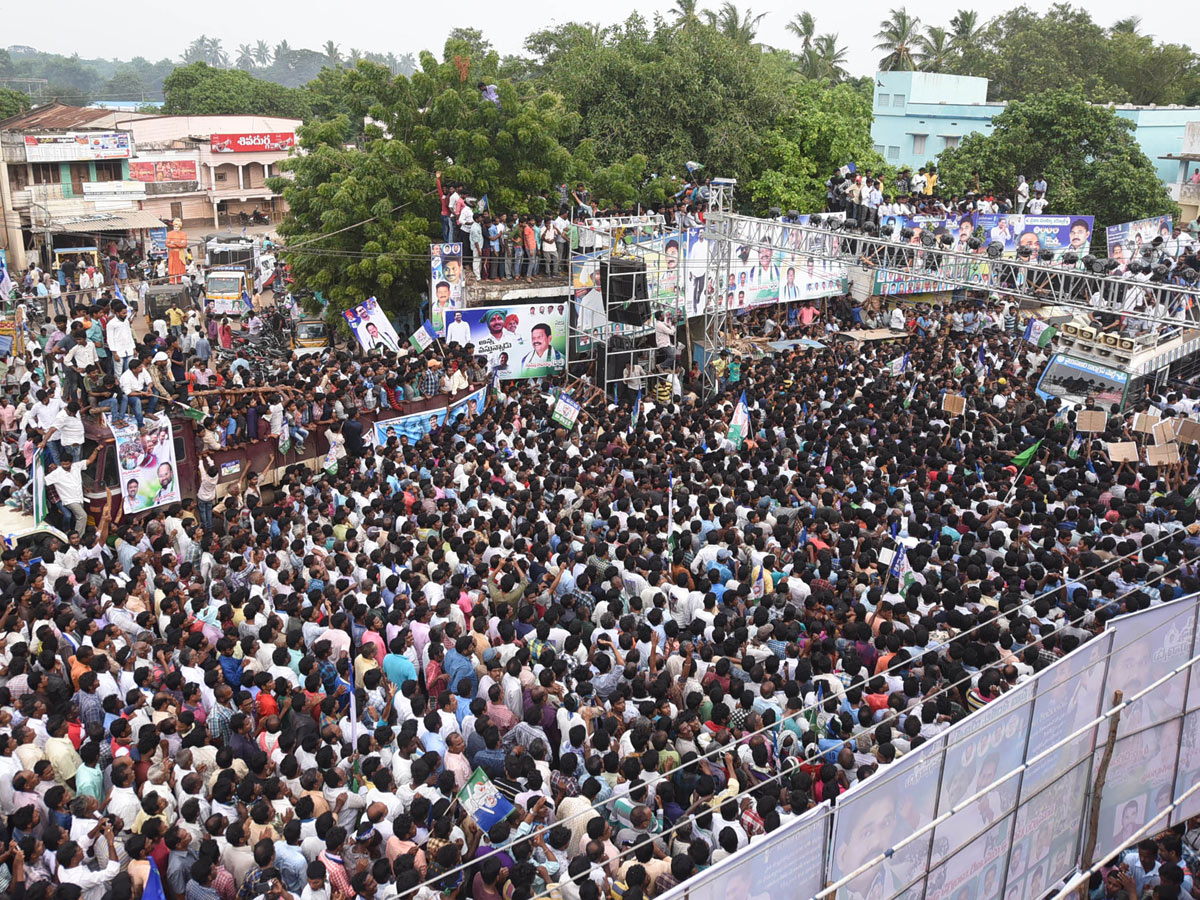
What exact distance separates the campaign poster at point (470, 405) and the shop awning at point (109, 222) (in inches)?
927

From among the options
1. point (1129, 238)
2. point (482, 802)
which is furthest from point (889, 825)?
point (1129, 238)

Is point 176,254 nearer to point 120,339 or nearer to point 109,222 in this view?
point 109,222

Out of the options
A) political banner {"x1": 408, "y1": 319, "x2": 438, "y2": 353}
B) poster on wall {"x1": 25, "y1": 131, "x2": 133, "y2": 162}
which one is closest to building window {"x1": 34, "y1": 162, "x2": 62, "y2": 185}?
poster on wall {"x1": 25, "y1": 131, "x2": 133, "y2": 162}

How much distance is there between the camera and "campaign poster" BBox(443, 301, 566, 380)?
1700 centimetres

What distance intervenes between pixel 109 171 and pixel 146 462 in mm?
30096

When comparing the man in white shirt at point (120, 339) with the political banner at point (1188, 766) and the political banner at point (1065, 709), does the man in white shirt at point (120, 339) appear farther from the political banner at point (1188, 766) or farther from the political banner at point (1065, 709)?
the political banner at point (1188, 766)

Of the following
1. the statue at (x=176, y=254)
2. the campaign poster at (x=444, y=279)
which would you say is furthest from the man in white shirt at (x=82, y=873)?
the statue at (x=176, y=254)

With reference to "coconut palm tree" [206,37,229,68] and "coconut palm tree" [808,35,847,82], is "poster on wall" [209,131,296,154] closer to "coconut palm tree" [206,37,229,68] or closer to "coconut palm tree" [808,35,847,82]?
"coconut palm tree" [808,35,847,82]

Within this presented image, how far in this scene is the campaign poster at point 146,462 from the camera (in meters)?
10.7

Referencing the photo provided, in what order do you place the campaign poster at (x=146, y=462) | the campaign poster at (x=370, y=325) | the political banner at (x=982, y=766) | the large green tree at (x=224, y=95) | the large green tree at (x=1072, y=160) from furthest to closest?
the large green tree at (x=224, y=95), the large green tree at (x=1072, y=160), the campaign poster at (x=370, y=325), the campaign poster at (x=146, y=462), the political banner at (x=982, y=766)

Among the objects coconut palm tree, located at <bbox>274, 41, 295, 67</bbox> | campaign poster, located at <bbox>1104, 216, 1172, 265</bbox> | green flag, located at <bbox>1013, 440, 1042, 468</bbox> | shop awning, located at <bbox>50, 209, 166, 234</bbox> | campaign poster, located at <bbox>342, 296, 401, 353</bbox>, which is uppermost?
coconut palm tree, located at <bbox>274, 41, 295, 67</bbox>

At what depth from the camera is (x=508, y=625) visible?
814 cm

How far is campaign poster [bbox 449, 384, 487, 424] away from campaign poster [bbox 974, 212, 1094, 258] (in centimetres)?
1430

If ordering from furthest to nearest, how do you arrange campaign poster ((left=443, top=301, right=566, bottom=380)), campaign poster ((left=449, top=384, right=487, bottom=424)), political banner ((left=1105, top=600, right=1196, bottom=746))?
campaign poster ((left=443, top=301, right=566, bottom=380)) → campaign poster ((left=449, top=384, right=487, bottom=424)) → political banner ((left=1105, top=600, right=1196, bottom=746))
